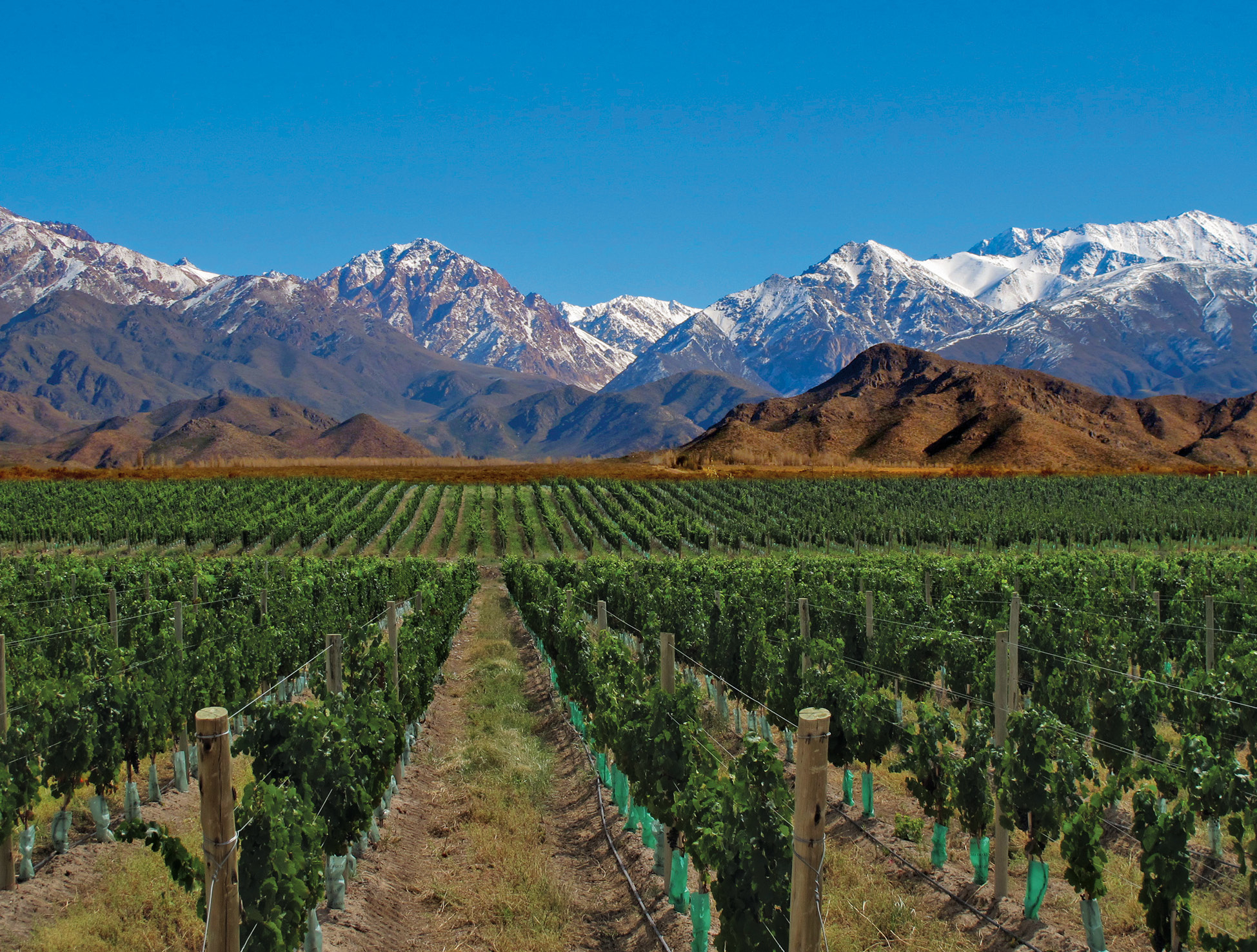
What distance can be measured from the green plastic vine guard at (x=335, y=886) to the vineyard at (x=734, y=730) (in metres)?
0.02

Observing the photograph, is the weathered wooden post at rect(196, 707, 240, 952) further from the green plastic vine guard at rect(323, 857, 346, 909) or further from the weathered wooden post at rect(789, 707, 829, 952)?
the weathered wooden post at rect(789, 707, 829, 952)

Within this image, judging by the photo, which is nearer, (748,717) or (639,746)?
(639,746)

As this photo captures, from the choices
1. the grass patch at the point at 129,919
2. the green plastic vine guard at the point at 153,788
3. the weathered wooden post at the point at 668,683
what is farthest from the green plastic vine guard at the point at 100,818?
the weathered wooden post at the point at 668,683

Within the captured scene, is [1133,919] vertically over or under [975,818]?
under

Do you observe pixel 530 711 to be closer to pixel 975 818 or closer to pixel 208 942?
pixel 975 818

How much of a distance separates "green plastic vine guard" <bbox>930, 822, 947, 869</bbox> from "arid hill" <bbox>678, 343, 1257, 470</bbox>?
89754 mm

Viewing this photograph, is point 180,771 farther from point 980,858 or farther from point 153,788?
point 980,858

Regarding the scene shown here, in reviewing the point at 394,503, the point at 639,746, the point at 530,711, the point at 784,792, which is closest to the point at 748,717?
the point at 530,711

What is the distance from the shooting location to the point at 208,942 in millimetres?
4820

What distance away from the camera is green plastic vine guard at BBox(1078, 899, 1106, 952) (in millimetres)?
6246

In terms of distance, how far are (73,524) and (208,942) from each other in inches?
1760

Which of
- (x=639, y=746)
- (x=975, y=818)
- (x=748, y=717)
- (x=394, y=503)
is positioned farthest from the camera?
(x=394, y=503)

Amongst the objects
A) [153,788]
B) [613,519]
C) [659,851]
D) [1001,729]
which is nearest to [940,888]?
[1001,729]

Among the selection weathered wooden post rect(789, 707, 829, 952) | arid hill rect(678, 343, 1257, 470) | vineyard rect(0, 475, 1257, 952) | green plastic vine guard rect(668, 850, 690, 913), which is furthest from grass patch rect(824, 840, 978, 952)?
arid hill rect(678, 343, 1257, 470)
